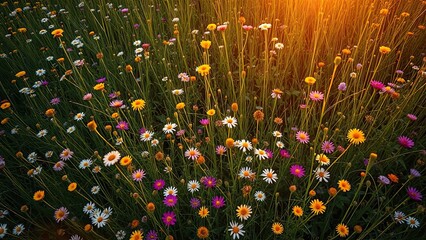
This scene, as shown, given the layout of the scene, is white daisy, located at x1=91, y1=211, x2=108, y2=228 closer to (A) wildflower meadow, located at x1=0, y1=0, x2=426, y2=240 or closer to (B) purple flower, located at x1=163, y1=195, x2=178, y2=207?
(A) wildflower meadow, located at x1=0, y1=0, x2=426, y2=240

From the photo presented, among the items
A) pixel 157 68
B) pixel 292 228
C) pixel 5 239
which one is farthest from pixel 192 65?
pixel 5 239

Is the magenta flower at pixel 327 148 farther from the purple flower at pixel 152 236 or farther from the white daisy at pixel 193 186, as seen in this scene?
the purple flower at pixel 152 236

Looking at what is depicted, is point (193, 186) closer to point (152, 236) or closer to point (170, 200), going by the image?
point (170, 200)

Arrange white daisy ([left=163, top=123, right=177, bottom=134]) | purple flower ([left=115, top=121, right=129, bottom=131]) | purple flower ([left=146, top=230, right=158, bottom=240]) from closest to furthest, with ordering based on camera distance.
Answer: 1. purple flower ([left=146, top=230, right=158, bottom=240])
2. purple flower ([left=115, top=121, right=129, bottom=131])
3. white daisy ([left=163, top=123, right=177, bottom=134])

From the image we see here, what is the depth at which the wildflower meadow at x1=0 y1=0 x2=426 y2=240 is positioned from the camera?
130 cm

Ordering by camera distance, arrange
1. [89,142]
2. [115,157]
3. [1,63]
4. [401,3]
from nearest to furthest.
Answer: [115,157] < [89,142] < [401,3] < [1,63]

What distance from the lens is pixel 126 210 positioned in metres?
1.50

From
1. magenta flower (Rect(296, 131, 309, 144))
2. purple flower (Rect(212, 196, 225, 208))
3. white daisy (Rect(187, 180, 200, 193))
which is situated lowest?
purple flower (Rect(212, 196, 225, 208))

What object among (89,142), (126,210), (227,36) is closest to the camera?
(126,210)

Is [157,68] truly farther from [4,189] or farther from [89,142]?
[4,189]

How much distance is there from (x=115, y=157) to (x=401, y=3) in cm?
256

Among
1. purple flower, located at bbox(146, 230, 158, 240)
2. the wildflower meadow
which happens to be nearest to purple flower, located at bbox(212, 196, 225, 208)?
the wildflower meadow

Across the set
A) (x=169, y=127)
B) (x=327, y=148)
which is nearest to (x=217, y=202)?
(x=169, y=127)

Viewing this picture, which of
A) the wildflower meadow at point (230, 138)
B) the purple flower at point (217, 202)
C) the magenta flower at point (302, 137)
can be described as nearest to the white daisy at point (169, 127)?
the wildflower meadow at point (230, 138)
